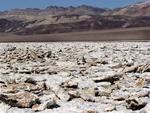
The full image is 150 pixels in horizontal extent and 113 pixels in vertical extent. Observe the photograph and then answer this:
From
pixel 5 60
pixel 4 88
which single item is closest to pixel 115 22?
pixel 5 60

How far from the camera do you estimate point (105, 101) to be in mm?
7391

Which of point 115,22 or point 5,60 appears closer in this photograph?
point 5,60

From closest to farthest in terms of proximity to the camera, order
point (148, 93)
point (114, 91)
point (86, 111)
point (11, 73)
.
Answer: point (86, 111)
point (148, 93)
point (114, 91)
point (11, 73)

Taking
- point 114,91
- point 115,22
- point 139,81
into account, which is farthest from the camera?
point 115,22

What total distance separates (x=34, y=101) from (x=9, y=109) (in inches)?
15.0

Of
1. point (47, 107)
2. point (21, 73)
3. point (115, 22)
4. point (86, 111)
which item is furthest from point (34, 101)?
point (115, 22)

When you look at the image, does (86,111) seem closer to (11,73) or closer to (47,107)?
(47,107)

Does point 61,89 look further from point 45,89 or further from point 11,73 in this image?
point 11,73

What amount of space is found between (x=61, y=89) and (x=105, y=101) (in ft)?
3.73

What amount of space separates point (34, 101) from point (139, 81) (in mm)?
2406

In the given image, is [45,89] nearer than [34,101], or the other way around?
[34,101]

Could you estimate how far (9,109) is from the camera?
22.2ft

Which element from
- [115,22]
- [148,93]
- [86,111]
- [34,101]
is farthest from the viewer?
[115,22]

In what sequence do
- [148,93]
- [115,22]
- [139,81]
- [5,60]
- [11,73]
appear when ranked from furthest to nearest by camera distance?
1. [115,22]
2. [5,60]
3. [11,73]
4. [139,81]
5. [148,93]
